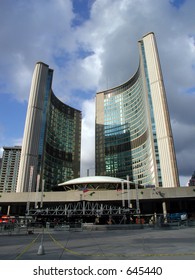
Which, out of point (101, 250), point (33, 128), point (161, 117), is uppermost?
point (161, 117)

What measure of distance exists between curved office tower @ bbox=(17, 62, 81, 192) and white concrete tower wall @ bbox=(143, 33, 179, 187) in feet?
179

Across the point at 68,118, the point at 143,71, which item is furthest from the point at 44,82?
the point at 143,71

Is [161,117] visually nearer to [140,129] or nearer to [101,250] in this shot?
[140,129]

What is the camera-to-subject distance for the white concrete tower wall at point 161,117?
319 ft

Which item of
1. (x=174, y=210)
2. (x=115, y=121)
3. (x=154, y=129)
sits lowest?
(x=174, y=210)

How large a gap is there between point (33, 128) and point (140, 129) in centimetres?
6658

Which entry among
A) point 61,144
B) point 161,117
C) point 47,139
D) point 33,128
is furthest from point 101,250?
point 61,144

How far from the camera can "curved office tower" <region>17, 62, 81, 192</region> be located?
111381mm

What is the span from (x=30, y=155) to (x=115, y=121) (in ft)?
262

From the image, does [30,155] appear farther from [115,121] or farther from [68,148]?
[115,121]

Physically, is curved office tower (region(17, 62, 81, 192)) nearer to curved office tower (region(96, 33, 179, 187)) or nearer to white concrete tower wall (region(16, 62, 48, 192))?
white concrete tower wall (region(16, 62, 48, 192))

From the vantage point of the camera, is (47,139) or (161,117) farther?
(47,139)

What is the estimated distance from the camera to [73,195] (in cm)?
7838

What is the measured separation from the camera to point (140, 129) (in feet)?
457
